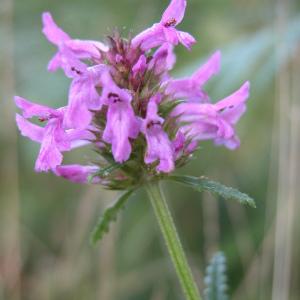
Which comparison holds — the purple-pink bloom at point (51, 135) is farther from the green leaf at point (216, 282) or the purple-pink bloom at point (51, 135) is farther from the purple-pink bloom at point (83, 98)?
the green leaf at point (216, 282)

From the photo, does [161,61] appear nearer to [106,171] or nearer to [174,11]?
[174,11]

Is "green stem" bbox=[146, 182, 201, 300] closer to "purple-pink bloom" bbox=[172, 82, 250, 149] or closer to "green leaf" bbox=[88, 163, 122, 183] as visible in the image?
"green leaf" bbox=[88, 163, 122, 183]

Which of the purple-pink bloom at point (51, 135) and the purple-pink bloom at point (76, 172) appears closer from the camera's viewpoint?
the purple-pink bloom at point (51, 135)

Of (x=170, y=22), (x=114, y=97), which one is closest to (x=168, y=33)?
(x=170, y=22)

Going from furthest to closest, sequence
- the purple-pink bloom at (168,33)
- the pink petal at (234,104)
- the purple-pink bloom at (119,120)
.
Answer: the pink petal at (234,104) → the purple-pink bloom at (168,33) → the purple-pink bloom at (119,120)

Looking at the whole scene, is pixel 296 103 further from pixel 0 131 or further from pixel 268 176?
pixel 0 131

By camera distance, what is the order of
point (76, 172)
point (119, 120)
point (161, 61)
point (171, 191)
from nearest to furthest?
point (119, 120) < point (161, 61) < point (76, 172) < point (171, 191)

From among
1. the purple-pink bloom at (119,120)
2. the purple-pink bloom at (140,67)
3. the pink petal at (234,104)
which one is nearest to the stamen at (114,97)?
the purple-pink bloom at (119,120)

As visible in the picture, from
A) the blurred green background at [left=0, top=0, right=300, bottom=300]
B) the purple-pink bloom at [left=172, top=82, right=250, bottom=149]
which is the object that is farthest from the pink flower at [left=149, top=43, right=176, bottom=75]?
the blurred green background at [left=0, top=0, right=300, bottom=300]
